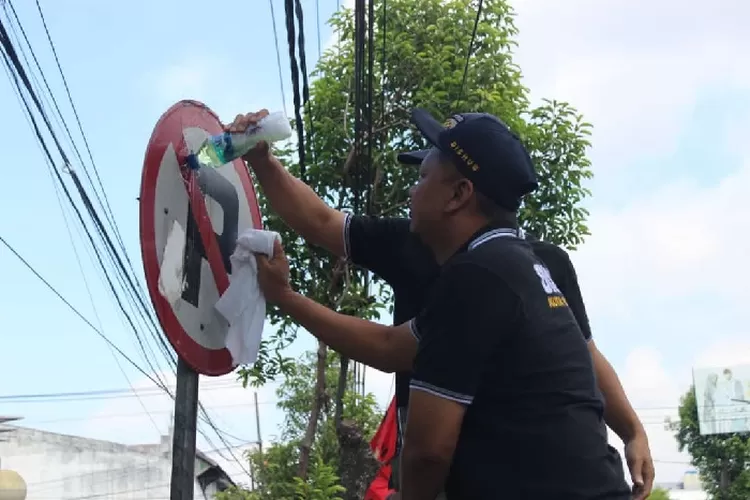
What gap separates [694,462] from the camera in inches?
1801

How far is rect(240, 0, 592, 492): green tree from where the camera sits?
32.7 ft

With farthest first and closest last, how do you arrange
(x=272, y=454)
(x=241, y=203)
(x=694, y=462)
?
(x=694, y=462) → (x=272, y=454) → (x=241, y=203)

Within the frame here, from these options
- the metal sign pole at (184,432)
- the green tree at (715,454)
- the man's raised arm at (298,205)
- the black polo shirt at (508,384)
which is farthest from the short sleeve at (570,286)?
the green tree at (715,454)

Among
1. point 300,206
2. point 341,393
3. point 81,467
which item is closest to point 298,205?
point 300,206

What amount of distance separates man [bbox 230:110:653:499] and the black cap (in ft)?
1.27

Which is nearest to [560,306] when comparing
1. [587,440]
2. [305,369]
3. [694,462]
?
[587,440]

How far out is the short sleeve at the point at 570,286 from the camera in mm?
2631

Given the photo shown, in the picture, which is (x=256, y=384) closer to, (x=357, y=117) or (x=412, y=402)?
(x=357, y=117)

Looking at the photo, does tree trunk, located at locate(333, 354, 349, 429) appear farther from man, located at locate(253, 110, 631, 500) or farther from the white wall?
the white wall

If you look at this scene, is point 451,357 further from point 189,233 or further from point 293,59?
point 293,59

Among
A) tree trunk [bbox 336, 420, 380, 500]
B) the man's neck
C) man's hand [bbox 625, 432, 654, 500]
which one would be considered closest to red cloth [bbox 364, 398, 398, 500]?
tree trunk [bbox 336, 420, 380, 500]

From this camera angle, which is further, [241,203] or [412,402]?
[241,203]

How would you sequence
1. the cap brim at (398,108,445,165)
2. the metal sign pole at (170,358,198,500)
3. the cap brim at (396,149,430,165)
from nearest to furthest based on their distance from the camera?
the cap brim at (398,108,445,165) < the cap brim at (396,149,430,165) < the metal sign pole at (170,358,198,500)

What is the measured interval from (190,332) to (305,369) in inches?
685
